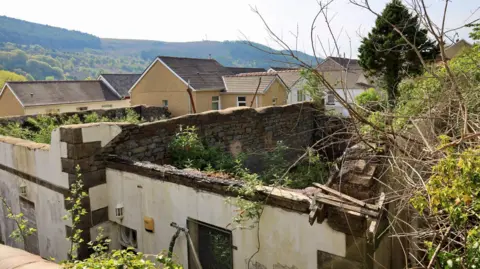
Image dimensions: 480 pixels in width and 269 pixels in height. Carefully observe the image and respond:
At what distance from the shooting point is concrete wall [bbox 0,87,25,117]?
28141 millimetres

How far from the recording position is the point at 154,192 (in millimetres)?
5812

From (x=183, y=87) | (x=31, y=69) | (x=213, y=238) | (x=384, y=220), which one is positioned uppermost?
(x=31, y=69)

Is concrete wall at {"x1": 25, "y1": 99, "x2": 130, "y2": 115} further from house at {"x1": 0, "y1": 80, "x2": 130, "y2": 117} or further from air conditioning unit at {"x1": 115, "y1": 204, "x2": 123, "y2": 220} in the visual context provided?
air conditioning unit at {"x1": 115, "y1": 204, "x2": 123, "y2": 220}

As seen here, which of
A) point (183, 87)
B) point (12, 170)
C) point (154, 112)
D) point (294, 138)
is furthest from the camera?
point (183, 87)

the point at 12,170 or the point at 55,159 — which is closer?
the point at 55,159

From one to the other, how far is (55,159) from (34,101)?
2575cm

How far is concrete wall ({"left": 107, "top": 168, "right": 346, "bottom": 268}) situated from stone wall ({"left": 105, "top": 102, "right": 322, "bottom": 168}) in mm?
885

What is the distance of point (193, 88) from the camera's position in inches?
891

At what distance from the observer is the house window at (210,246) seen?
16.5 feet

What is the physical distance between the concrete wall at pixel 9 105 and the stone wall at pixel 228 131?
24255mm

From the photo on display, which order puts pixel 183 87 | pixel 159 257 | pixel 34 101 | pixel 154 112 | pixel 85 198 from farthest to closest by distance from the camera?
pixel 34 101, pixel 183 87, pixel 154 112, pixel 85 198, pixel 159 257

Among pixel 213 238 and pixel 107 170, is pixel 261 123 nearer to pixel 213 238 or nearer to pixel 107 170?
pixel 107 170

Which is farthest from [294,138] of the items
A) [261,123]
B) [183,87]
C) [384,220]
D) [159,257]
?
[183,87]

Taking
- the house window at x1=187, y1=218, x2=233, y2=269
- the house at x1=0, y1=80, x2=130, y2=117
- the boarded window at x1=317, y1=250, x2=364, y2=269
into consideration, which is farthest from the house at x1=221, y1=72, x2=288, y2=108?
the boarded window at x1=317, y1=250, x2=364, y2=269
